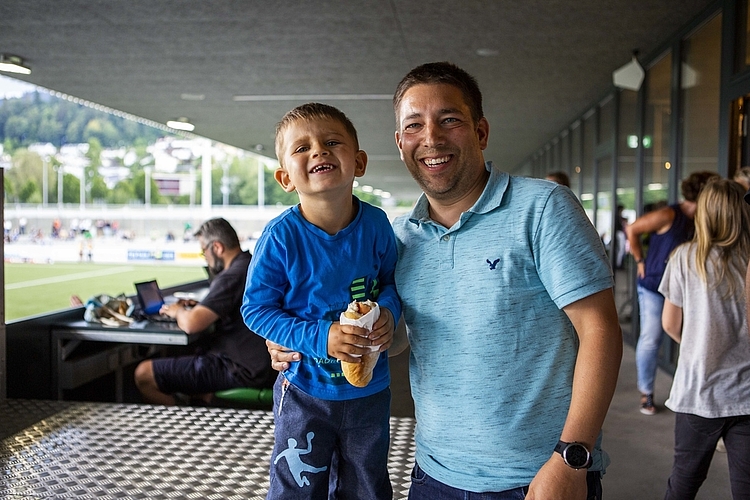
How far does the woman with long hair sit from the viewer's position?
105 inches

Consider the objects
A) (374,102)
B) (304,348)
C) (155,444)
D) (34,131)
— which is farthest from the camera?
(34,131)

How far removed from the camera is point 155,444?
267 centimetres

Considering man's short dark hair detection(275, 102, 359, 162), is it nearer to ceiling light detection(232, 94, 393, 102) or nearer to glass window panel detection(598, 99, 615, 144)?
glass window panel detection(598, 99, 615, 144)

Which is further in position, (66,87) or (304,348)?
(66,87)

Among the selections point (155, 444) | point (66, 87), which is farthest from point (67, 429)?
point (66, 87)

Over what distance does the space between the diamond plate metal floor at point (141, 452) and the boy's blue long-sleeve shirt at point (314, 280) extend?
72cm

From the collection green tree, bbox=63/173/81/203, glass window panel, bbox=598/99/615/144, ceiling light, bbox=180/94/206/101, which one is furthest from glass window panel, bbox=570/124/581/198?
green tree, bbox=63/173/81/203

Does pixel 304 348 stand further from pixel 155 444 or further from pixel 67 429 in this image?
pixel 67 429

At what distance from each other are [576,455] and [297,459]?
28.7 inches

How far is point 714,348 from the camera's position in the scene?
2.76 metres

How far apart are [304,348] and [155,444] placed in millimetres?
1464

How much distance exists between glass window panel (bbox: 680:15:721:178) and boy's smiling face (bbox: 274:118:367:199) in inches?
184

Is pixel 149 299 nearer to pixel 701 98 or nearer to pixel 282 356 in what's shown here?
pixel 282 356

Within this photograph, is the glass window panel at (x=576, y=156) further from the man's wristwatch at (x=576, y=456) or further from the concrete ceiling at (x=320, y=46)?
the man's wristwatch at (x=576, y=456)
